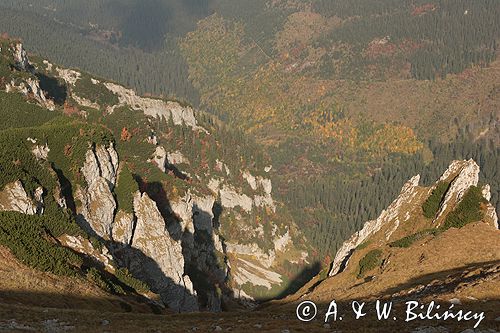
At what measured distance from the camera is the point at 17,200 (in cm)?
5459

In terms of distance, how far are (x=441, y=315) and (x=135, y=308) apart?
1245 inches

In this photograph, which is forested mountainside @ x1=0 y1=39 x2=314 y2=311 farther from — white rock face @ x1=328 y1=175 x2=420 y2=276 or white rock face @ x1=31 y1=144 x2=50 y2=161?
white rock face @ x1=328 y1=175 x2=420 y2=276

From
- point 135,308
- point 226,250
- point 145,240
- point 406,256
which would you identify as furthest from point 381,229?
point 226,250

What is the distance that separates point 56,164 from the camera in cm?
6756

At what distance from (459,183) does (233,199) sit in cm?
11852

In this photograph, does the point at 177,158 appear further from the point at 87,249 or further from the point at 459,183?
the point at 87,249

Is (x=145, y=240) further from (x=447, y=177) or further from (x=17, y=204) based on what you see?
(x=447, y=177)

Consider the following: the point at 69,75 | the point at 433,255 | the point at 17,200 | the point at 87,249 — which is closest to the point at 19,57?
the point at 69,75

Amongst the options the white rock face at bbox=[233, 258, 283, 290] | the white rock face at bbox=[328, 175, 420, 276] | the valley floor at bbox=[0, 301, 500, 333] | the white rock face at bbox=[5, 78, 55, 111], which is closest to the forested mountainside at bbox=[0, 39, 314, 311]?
the white rock face at bbox=[5, 78, 55, 111]

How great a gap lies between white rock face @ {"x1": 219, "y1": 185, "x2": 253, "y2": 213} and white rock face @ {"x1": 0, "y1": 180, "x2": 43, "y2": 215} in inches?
5014

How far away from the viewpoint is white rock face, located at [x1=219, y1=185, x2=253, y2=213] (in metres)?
183

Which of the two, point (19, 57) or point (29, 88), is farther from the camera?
point (19, 57)

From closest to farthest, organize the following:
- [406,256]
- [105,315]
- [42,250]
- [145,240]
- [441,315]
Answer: [441,315]
[105,315]
[42,250]
[406,256]
[145,240]

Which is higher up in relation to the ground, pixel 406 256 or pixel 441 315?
pixel 406 256
